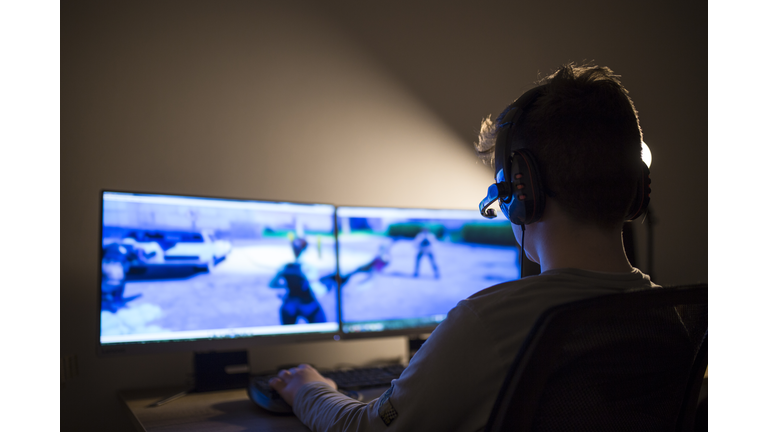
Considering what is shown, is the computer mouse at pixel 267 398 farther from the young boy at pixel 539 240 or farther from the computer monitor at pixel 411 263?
the computer monitor at pixel 411 263

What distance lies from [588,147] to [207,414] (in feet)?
3.02

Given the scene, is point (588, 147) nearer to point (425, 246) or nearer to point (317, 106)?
point (425, 246)

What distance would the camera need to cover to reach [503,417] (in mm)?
560

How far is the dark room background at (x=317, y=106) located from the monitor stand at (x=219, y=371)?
0.67 feet

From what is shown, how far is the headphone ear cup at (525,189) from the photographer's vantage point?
762mm

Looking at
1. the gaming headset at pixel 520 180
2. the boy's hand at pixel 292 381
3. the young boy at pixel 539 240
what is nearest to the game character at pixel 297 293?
the boy's hand at pixel 292 381

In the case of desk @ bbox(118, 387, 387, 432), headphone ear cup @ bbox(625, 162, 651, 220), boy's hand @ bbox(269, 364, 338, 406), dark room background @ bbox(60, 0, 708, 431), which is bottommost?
desk @ bbox(118, 387, 387, 432)

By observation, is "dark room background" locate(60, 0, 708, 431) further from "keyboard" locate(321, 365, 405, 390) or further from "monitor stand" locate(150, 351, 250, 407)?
"keyboard" locate(321, 365, 405, 390)

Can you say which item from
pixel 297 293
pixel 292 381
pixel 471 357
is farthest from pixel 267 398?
pixel 471 357

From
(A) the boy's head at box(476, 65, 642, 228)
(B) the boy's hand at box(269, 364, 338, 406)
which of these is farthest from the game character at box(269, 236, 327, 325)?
(A) the boy's head at box(476, 65, 642, 228)

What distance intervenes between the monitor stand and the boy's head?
959mm

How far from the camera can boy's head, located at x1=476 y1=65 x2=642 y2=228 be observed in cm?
74

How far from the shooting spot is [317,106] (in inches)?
68.6
